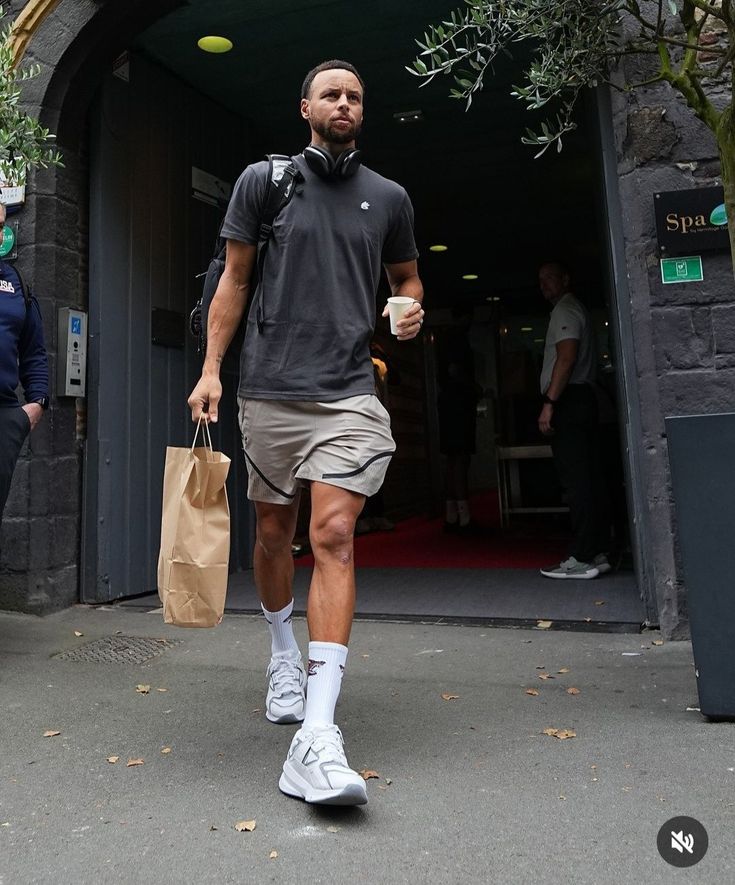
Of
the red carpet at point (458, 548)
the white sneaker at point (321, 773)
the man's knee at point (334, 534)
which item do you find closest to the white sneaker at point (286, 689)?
the white sneaker at point (321, 773)

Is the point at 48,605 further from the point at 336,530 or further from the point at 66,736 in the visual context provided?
the point at 336,530

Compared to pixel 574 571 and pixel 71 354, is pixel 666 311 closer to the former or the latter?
pixel 574 571

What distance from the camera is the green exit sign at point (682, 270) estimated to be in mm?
3529

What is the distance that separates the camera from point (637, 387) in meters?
3.66

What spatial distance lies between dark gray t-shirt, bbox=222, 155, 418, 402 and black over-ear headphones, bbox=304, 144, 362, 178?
28 mm

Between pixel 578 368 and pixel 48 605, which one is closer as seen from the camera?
pixel 48 605

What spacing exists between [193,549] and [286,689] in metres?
0.68

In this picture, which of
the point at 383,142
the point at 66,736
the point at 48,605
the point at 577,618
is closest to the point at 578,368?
the point at 577,618

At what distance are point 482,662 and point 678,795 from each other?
4.58 ft

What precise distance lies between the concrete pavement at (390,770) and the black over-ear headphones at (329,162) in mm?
1722

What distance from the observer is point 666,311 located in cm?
355

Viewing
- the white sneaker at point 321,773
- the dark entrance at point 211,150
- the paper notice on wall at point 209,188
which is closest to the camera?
the white sneaker at point 321,773

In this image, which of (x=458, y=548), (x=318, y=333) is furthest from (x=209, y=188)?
(x=318, y=333)

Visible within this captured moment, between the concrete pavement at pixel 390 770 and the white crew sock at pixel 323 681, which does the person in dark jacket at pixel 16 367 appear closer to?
the concrete pavement at pixel 390 770
